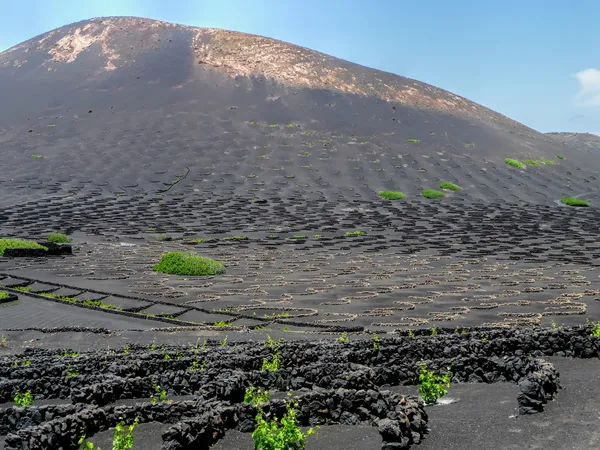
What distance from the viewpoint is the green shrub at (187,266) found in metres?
38.1

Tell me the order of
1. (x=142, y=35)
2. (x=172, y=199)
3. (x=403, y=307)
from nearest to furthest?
(x=403, y=307) → (x=172, y=199) → (x=142, y=35)

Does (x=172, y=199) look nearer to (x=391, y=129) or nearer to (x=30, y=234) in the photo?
(x=30, y=234)

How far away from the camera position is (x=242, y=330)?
83.9 ft

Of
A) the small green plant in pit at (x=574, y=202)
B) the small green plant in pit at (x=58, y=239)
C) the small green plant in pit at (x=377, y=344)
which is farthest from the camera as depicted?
the small green plant in pit at (x=574, y=202)

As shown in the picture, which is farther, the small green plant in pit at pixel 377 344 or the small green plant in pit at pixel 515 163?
the small green plant in pit at pixel 515 163

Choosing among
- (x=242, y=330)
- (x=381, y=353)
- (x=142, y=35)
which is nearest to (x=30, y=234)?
(x=242, y=330)

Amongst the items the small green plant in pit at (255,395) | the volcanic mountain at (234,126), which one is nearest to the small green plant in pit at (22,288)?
the small green plant in pit at (255,395)

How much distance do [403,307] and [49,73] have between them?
117m

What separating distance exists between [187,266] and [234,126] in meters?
67.3

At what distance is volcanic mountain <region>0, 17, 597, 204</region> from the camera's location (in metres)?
84.9

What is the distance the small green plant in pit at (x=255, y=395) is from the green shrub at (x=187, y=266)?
23727 mm

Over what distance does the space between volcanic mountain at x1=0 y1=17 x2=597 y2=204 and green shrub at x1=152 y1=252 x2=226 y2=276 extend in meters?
40.0

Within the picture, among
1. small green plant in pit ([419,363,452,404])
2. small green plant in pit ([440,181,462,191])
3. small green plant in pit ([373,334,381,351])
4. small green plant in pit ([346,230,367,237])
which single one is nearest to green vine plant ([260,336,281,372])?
small green plant in pit ([373,334,381,351])

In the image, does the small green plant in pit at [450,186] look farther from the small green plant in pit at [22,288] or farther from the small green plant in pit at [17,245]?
A: the small green plant in pit at [22,288]
